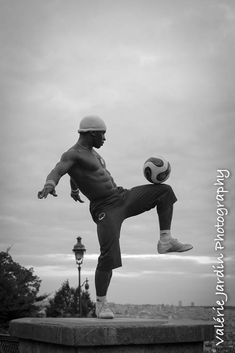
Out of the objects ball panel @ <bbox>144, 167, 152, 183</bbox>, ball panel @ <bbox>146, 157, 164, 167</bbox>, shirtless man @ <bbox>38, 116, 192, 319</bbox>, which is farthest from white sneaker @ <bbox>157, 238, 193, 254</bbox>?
ball panel @ <bbox>146, 157, 164, 167</bbox>

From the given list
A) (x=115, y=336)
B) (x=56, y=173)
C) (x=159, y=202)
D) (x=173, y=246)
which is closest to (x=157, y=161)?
(x=159, y=202)

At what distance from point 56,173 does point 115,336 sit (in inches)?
90.4

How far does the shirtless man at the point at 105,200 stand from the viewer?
796 cm

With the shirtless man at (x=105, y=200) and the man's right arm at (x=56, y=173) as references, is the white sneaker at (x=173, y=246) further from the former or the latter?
the man's right arm at (x=56, y=173)

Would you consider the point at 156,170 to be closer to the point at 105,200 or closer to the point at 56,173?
the point at 105,200

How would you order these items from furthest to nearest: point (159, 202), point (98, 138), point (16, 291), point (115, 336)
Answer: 1. point (16, 291)
2. point (98, 138)
3. point (159, 202)
4. point (115, 336)

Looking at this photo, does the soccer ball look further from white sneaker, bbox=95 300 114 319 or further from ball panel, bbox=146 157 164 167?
white sneaker, bbox=95 300 114 319

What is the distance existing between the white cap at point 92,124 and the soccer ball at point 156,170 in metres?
0.86

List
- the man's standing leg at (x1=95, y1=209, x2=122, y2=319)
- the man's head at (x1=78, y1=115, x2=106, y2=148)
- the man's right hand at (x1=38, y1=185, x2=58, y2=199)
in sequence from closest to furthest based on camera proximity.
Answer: the man's right hand at (x1=38, y1=185, x2=58, y2=199)
the man's standing leg at (x1=95, y1=209, x2=122, y2=319)
the man's head at (x1=78, y1=115, x2=106, y2=148)

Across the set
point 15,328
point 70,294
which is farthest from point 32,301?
point 15,328

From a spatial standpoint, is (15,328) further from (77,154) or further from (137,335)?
(77,154)

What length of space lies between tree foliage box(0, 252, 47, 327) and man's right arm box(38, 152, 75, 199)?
25.8 m

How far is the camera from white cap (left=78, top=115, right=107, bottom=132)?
8266 mm

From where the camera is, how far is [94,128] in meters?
8.25
